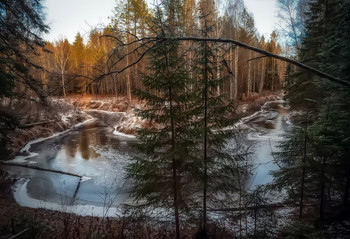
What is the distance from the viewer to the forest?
4.32 m

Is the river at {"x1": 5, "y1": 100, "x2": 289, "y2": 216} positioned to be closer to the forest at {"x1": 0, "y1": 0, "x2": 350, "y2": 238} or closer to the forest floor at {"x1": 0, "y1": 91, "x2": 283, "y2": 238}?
the forest at {"x1": 0, "y1": 0, "x2": 350, "y2": 238}

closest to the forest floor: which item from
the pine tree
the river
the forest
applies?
the forest

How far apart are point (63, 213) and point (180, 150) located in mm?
5732

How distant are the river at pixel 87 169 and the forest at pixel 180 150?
10 cm

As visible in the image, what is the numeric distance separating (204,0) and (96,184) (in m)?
20.6

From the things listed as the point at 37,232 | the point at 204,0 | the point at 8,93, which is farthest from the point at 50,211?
the point at 204,0

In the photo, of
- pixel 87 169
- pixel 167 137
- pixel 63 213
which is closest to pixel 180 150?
pixel 167 137

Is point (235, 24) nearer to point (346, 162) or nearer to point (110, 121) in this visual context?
point (110, 121)

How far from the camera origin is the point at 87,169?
40.3 feet

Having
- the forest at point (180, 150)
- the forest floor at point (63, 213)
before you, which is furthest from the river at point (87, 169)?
the forest floor at point (63, 213)

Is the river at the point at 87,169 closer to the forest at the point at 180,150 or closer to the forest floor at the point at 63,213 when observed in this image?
the forest at the point at 180,150

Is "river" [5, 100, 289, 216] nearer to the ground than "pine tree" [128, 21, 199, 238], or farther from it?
nearer to the ground

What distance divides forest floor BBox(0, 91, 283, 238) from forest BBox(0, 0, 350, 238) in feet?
0.29

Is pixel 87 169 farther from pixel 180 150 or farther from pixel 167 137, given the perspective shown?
pixel 180 150
